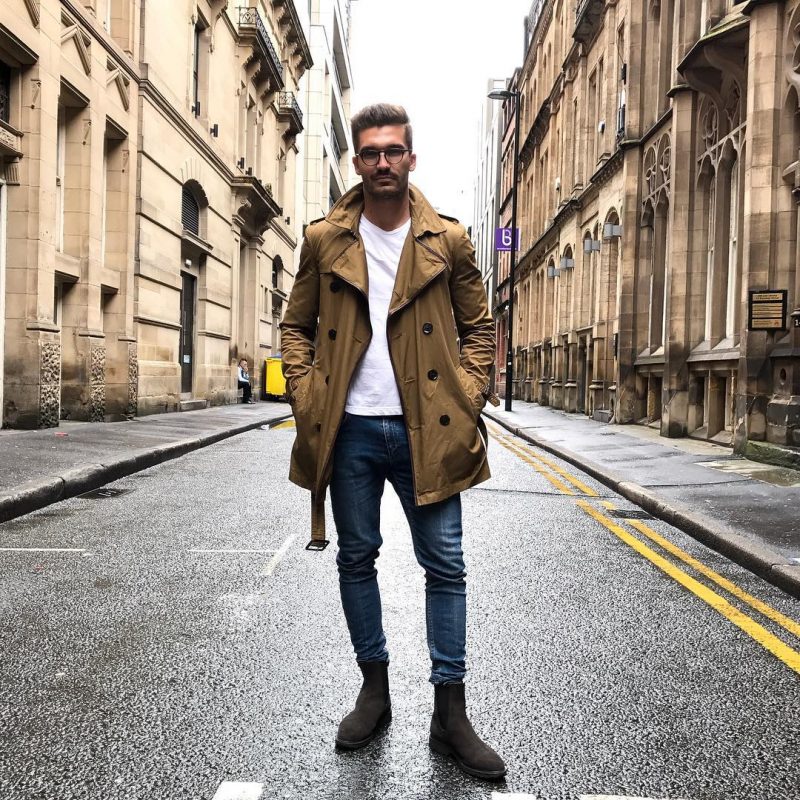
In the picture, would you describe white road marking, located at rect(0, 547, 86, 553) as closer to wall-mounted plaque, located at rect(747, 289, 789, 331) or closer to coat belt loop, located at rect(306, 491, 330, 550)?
coat belt loop, located at rect(306, 491, 330, 550)

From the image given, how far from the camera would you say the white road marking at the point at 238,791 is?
254 cm

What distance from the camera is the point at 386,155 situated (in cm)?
288

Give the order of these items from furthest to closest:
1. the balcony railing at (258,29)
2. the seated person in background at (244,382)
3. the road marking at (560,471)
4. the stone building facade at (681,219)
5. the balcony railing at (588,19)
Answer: the seated person in background at (244,382) → the balcony railing at (258,29) → the balcony railing at (588,19) → the stone building facade at (681,219) → the road marking at (560,471)

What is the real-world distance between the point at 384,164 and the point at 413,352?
0.63 m

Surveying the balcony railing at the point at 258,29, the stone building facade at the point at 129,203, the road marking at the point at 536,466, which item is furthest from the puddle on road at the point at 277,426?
the balcony railing at the point at 258,29

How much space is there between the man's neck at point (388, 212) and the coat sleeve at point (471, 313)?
8.0 inches

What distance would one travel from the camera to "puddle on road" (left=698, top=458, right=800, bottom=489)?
9656mm

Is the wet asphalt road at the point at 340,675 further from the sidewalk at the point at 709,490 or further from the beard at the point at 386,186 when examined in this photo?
the beard at the point at 386,186

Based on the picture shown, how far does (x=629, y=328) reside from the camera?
20312 mm

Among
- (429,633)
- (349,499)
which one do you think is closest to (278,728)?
(429,633)

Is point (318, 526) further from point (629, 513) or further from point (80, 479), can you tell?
point (80, 479)

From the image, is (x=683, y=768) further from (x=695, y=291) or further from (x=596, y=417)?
(x=596, y=417)

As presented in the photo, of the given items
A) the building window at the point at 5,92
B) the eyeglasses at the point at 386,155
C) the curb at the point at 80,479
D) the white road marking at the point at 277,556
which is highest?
the building window at the point at 5,92

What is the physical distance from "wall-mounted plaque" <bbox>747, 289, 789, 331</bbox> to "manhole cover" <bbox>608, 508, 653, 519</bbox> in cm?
486
